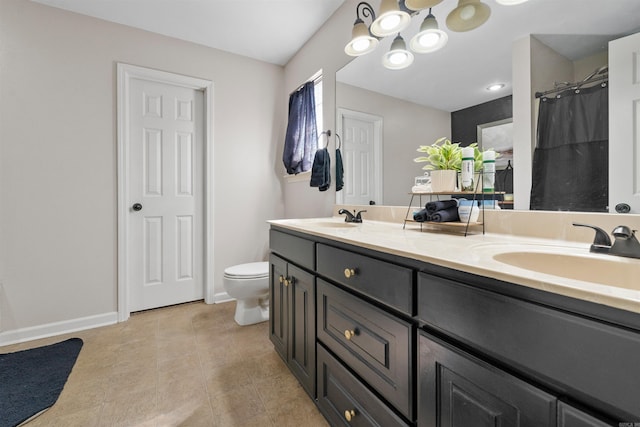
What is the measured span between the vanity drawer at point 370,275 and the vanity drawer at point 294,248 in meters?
0.10

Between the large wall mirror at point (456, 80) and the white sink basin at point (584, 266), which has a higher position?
the large wall mirror at point (456, 80)

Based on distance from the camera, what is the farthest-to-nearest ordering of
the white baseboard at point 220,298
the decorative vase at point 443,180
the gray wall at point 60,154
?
the white baseboard at point 220,298 < the gray wall at point 60,154 < the decorative vase at point 443,180

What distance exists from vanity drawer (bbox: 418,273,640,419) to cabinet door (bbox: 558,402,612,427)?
0.07 feet

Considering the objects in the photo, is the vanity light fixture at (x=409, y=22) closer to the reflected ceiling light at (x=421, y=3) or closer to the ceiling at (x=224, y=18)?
the reflected ceiling light at (x=421, y=3)

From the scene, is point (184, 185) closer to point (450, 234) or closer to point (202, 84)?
point (202, 84)

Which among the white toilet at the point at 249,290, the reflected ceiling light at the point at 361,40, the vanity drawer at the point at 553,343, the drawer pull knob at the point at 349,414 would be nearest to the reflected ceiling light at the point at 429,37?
the reflected ceiling light at the point at 361,40

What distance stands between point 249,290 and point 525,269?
6.08 ft

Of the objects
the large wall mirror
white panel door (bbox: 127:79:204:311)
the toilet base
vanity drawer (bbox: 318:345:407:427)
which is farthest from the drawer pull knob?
white panel door (bbox: 127:79:204:311)

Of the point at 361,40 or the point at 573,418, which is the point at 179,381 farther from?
the point at 361,40

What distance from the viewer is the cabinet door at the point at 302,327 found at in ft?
4.20

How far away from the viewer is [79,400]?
55.1 inches

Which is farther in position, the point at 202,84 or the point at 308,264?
the point at 202,84

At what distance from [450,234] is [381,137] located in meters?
0.80

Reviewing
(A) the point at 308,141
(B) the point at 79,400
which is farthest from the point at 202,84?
(B) the point at 79,400
